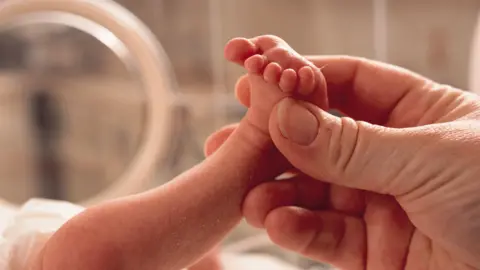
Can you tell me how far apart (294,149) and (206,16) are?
2.80 feet

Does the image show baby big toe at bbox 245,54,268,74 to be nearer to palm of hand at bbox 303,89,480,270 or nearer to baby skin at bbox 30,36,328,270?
baby skin at bbox 30,36,328,270

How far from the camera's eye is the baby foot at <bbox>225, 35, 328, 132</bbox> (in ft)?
1.59

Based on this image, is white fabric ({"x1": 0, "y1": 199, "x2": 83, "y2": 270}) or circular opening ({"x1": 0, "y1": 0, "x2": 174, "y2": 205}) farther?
circular opening ({"x1": 0, "y1": 0, "x2": 174, "y2": 205})

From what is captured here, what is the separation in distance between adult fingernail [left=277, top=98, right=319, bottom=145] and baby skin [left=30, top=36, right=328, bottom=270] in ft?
0.04

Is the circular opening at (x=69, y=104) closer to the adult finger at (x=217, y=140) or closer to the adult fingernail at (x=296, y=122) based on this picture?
the adult finger at (x=217, y=140)

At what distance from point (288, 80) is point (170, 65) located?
83 cm

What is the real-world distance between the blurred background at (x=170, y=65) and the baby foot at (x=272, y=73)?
502 mm

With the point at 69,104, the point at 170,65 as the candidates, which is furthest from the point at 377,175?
the point at 69,104

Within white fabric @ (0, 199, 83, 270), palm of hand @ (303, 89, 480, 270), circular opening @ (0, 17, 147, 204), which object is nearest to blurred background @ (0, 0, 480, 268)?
circular opening @ (0, 17, 147, 204)

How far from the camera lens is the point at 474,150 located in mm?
458

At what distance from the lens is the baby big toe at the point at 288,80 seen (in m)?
0.48

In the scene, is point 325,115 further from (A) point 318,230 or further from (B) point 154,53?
(B) point 154,53

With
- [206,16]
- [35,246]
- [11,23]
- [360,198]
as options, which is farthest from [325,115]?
[206,16]

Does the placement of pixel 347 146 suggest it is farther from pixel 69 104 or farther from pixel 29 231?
pixel 69 104
